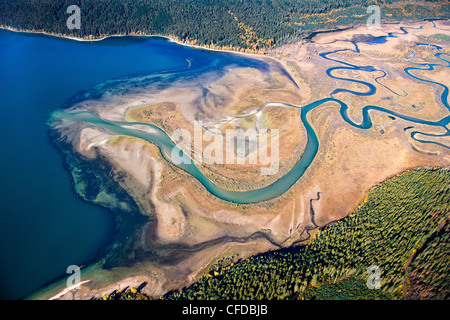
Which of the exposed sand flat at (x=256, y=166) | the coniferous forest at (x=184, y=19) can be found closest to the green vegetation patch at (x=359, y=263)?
the exposed sand flat at (x=256, y=166)

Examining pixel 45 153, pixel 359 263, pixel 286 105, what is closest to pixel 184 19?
pixel 286 105

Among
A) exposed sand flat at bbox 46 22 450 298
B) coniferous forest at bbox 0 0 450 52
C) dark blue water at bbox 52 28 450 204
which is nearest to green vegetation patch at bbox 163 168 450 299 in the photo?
exposed sand flat at bbox 46 22 450 298

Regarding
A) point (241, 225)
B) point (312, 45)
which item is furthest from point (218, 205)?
point (312, 45)

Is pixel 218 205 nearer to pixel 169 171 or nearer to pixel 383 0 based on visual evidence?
pixel 169 171

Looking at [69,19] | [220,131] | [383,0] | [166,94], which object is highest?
[383,0]

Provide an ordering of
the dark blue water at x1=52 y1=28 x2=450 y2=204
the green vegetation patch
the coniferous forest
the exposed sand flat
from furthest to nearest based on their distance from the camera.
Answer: the coniferous forest, the dark blue water at x1=52 y1=28 x2=450 y2=204, the exposed sand flat, the green vegetation patch

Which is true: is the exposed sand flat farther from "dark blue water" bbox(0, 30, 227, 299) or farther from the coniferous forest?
the coniferous forest
